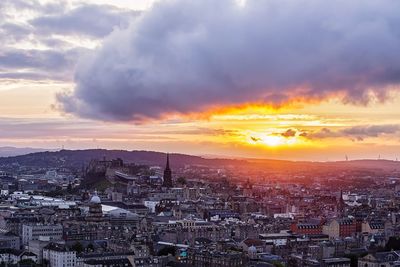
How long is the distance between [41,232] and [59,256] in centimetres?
1485

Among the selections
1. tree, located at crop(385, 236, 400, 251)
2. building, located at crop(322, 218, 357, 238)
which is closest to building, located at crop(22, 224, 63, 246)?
building, located at crop(322, 218, 357, 238)

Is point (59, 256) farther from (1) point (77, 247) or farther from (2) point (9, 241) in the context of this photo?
(2) point (9, 241)

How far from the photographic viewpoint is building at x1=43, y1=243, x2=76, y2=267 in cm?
6284

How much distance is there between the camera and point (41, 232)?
255 ft

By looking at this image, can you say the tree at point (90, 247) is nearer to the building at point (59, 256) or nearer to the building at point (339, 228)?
the building at point (59, 256)

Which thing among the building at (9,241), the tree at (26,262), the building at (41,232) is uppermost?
the building at (41,232)

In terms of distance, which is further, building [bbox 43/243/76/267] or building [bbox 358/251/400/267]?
building [bbox 358/251/400/267]

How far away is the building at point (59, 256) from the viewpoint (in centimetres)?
6284

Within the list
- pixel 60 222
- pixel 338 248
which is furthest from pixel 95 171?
pixel 338 248

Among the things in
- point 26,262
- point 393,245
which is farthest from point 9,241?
point 393,245

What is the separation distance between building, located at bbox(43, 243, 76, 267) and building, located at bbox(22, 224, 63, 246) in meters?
10.1

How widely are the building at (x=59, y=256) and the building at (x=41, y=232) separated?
A: 10061mm

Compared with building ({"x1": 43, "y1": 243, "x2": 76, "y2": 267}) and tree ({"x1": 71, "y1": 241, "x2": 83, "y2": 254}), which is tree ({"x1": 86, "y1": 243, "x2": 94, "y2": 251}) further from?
building ({"x1": 43, "y1": 243, "x2": 76, "y2": 267})

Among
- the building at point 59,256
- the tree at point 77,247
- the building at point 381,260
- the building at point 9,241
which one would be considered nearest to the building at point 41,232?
the building at point 9,241
